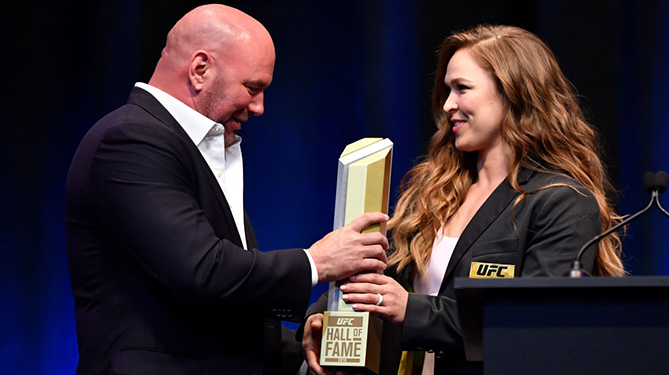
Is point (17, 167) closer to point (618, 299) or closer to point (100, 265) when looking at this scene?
point (100, 265)

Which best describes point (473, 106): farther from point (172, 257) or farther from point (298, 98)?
point (298, 98)

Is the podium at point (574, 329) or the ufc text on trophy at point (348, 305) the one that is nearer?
the podium at point (574, 329)

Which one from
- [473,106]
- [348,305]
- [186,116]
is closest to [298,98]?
[473,106]

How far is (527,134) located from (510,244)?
0.37 meters

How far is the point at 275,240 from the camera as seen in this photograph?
373 cm

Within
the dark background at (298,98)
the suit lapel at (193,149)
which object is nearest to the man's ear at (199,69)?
the suit lapel at (193,149)

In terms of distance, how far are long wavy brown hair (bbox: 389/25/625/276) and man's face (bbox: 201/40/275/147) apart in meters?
0.63

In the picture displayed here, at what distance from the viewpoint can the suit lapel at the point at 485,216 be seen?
219 centimetres

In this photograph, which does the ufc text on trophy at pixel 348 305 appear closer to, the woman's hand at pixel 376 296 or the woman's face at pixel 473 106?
the woman's hand at pixel 376 296

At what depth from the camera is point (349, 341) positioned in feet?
6.60

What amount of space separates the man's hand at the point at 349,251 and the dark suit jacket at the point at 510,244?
18 cm

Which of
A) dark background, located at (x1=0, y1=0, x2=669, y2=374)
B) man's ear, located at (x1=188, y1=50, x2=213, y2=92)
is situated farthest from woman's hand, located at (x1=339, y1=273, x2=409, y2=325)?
dark background, located at (x1=0, y1=0, x2=669, y2=374)

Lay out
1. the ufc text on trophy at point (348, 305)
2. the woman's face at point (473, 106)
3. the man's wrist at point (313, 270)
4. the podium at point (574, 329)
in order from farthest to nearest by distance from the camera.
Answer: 1. the woman's face at point (473, 106)
2. the ufc text on trophy at point (348, 305)
3. the man's wrist at point (313, 270)
4. the podium at point (574, 329)

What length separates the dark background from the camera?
340 centimetres
